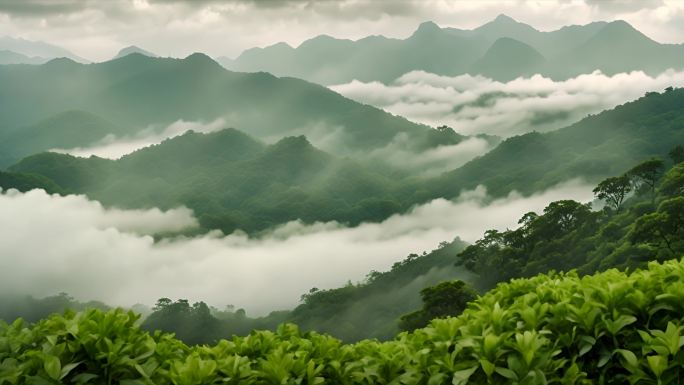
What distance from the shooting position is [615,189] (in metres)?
83.2

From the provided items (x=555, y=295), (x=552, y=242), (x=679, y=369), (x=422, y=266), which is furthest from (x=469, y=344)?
(x=422, y=266)

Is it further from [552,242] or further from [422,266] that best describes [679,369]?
[422,266]

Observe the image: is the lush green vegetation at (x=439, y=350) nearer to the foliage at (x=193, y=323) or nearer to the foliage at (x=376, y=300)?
the foliage at (x=376, y=300)

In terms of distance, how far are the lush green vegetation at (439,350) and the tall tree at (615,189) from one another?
271 ft

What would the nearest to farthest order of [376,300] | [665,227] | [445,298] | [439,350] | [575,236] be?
[439,350]
[665,227]
[445,298]
[575,236]
[376,300]

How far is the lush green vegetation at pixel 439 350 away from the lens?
4.41 metres

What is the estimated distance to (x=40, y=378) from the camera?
168 inches

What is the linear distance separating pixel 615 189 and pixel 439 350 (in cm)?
8597

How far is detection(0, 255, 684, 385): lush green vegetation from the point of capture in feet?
14.5

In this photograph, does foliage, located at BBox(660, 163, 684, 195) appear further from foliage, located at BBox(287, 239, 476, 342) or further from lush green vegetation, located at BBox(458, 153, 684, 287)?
foliage, located at BBox(287, 239, 476, 342)

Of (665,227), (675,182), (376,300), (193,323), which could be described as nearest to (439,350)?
(665,227)

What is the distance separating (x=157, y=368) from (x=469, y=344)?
230 centimetres

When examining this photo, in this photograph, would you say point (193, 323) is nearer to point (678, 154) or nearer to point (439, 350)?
point (678, 154)

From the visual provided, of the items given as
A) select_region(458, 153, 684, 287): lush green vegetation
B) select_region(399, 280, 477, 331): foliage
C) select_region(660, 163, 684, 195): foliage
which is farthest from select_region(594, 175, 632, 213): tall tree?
select_region(399, 280, 477, 331): foliage
